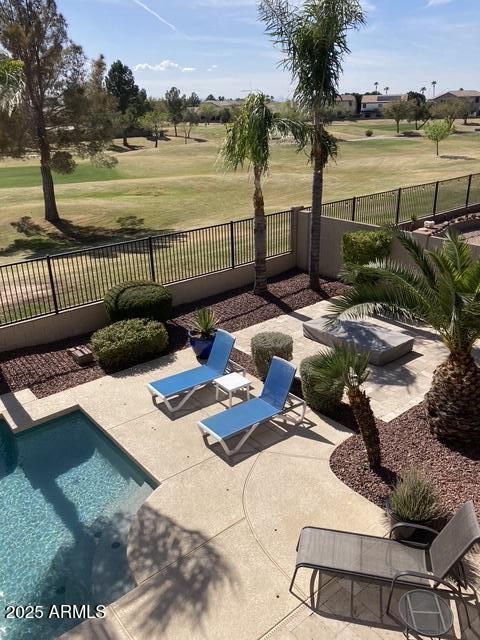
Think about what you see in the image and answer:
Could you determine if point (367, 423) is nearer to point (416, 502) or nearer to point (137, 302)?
point (416, 502)

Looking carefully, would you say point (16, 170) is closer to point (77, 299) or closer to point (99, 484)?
point (77, 299)

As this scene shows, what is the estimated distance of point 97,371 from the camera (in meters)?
10.9

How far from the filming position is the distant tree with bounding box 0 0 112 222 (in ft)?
81.3

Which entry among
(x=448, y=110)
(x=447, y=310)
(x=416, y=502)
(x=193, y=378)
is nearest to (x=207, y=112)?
(x=448, y=110)

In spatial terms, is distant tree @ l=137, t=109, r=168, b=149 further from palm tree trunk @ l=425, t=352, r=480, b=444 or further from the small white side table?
palm tree trunk @ l=425, t=352, r=480, b=444

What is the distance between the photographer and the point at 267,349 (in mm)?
9875

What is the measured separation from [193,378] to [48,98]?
23.2 metres

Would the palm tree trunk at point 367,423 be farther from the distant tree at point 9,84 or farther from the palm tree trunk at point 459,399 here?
the distant tree at point 9,84

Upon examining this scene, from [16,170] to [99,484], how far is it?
184 ft

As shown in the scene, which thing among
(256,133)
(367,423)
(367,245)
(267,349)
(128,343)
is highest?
(256,133)

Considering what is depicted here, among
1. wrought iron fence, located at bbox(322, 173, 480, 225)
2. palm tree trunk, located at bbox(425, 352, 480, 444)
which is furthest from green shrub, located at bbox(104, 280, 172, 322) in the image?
wrought iron fence, located at bbox(322, 173, 480, 225)

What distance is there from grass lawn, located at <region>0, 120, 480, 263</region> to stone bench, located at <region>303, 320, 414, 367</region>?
6018mm

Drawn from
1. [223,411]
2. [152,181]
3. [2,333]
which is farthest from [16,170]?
[223,411]

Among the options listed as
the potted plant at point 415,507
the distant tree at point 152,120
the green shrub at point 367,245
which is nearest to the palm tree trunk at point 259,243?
the green shrub at point 367,245
